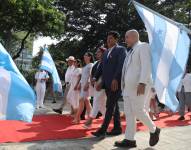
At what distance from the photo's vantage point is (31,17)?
24500 mm

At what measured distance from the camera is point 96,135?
295 inches

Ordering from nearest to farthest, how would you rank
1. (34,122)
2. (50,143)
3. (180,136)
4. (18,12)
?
(50,143) → (180,136) → (34,122) → (18,12)

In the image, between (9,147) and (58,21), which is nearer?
(9,147)

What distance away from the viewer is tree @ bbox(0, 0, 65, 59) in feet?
75.8

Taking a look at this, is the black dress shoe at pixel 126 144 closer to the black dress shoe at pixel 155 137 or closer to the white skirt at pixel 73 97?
the black dress shoe at pixel 155 137

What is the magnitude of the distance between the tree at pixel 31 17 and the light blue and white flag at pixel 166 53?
16.6 meters

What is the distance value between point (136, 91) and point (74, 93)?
4.64 m

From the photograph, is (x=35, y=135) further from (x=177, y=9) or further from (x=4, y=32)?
(x=177, y=9)

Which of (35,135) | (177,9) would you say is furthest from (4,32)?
(35,135)

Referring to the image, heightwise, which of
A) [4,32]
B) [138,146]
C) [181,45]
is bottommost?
[138,146]

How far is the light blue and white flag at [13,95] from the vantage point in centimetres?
512

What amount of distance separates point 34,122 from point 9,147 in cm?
322

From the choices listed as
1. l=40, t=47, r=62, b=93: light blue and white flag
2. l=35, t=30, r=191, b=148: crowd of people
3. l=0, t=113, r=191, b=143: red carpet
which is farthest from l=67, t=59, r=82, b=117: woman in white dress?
l=40, t=47, r=62, b=93: light blue and white flag

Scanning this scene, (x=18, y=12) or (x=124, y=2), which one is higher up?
(x=124, y=2)
